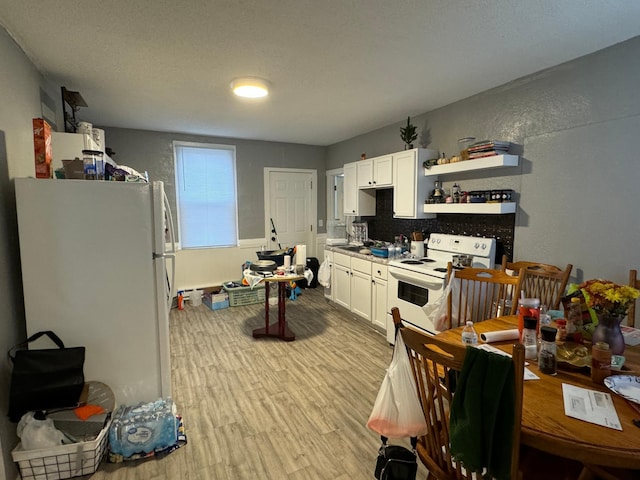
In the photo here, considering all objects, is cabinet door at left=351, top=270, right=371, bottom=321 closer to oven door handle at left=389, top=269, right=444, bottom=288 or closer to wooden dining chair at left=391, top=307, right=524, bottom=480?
oven door handle at left=389, top=269, right=444, bottom=288

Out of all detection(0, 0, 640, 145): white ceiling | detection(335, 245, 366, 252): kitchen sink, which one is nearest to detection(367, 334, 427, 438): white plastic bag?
detection(0, 0, 640, 145): white ceiling

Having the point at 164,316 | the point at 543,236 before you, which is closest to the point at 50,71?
the point at 164,316

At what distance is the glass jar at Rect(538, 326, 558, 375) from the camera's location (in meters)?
1.33

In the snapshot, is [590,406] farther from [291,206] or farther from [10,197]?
[291,206]

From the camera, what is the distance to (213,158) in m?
5.20

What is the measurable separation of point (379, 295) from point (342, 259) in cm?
89

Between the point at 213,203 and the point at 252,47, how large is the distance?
3.33 m

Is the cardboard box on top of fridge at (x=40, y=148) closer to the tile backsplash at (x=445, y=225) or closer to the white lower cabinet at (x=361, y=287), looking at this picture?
the white lower cabinet at (x=361, y=287)

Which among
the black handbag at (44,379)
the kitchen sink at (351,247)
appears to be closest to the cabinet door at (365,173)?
the kitchen sink at (351,247)

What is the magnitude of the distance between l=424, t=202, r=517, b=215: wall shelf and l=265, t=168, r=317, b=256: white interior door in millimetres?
2800

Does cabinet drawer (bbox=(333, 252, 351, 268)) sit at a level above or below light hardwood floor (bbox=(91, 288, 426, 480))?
above

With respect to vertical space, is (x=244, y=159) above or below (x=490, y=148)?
above

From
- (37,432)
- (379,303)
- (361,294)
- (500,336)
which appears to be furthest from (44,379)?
(361,294)

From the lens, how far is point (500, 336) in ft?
5.28
